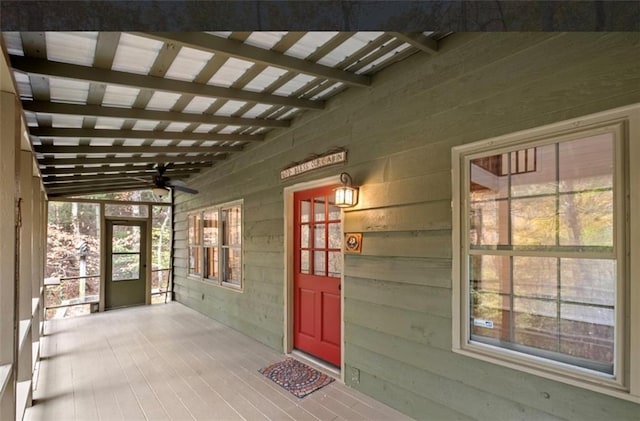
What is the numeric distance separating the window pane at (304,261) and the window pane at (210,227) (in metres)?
2.44

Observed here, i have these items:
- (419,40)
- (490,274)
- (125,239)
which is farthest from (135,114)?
(125,239)

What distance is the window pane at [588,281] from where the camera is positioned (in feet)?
5.58

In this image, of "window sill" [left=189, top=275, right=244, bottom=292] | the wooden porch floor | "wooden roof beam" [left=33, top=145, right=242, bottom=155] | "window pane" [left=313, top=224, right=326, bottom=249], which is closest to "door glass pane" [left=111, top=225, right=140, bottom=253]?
"window sill" [left=189, top=275, right=244, bottom=292]

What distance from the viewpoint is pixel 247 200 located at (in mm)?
4867

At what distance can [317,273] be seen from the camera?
3730mm

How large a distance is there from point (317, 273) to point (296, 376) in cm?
103

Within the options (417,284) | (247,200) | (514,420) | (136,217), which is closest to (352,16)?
(417,284)

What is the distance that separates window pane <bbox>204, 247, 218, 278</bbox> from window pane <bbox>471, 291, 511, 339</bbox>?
4654mm

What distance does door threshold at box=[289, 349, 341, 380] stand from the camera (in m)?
3.32

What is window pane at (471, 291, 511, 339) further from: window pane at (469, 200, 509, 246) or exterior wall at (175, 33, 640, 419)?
window pane at (469, 200, 509, 246)

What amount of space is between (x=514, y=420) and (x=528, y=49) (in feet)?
7.03

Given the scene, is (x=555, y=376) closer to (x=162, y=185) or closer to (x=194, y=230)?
(x=162, y=185)

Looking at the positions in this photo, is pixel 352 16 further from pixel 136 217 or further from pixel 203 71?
pixel 136 217

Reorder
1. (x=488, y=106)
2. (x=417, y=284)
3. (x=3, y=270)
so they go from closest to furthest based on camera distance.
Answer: (x=3, y=270) < (x=488, y=106) < (x=417, y=284)
